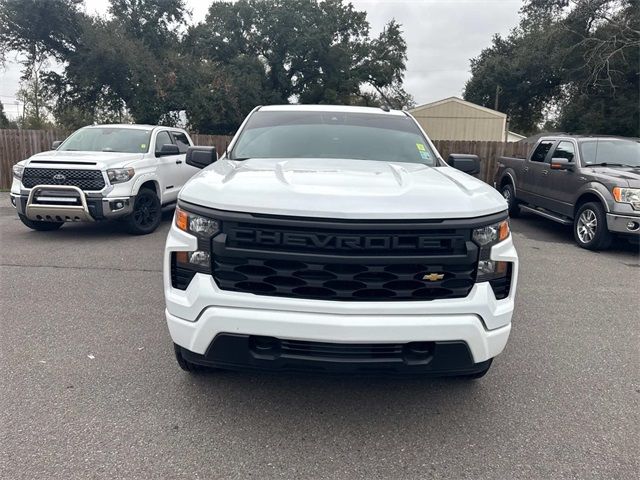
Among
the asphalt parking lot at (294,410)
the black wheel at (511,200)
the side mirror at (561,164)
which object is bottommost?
the asphalt parking lot at (294,410)

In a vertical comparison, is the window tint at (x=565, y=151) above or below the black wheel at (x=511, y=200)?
above

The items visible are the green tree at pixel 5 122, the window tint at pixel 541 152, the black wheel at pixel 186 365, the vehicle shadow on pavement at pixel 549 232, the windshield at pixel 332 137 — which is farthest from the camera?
the green tree at pixel 5 122

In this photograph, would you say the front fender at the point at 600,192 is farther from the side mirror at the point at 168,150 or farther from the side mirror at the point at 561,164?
the side mirror at the point at 168,150

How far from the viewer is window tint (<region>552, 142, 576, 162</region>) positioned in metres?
8.34

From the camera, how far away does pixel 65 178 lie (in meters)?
6.93

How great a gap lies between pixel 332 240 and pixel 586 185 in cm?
681

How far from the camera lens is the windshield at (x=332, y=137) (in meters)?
3.85

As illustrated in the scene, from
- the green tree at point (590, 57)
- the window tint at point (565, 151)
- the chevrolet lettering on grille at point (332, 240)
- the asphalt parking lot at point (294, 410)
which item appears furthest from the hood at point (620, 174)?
the green tree at point (590, 57)

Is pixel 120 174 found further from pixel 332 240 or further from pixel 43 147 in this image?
pixel 43 147

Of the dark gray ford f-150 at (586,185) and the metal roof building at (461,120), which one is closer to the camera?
the dark gray ford f-150 at (586,185)

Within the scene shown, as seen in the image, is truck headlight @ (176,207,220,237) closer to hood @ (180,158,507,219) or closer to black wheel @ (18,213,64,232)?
hood @ (180,158,507,219)

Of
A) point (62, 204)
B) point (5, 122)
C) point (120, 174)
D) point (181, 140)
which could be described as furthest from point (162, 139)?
point (5, 122)

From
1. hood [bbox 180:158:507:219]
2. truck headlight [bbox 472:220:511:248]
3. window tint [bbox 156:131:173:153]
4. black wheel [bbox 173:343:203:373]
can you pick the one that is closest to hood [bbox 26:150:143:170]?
window tint [bbox 156:131:173:153]

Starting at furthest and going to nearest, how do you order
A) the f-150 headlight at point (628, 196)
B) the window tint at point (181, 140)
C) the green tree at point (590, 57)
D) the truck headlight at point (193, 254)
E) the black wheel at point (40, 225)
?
the green tree at point (590, 57)
the window tint at point (181, 140)
the black wheel at point (40, 225)
the f-150 headlight at point (628, 196)
the truck headlight at point (193, 254)
